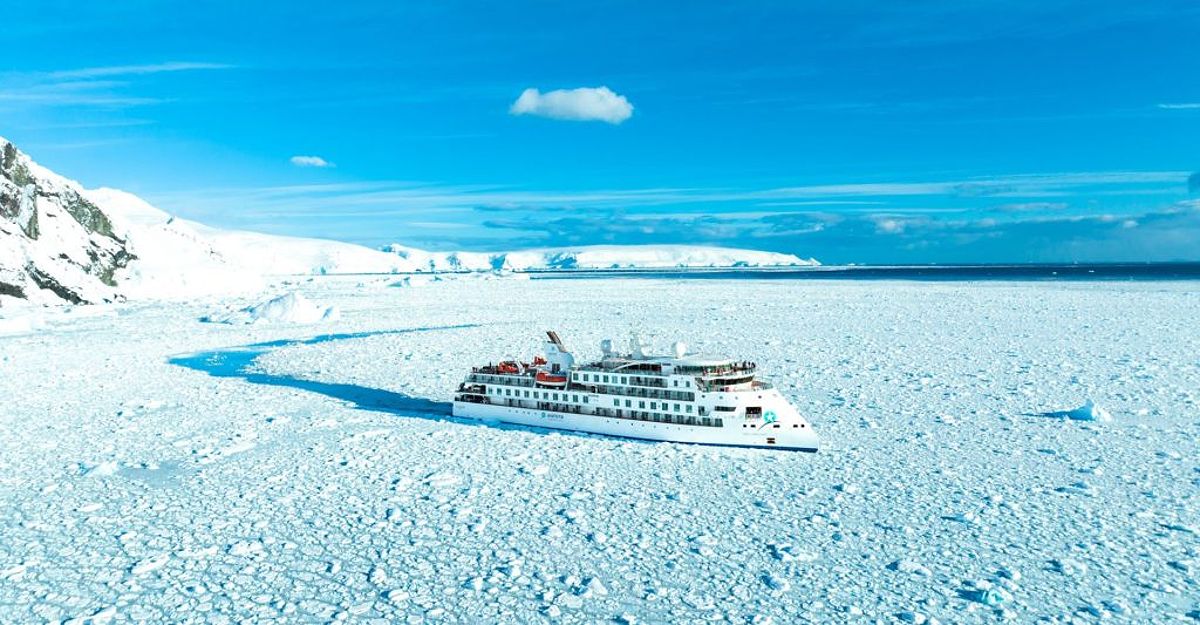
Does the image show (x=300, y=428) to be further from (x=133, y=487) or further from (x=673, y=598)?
(x=673, y=598)

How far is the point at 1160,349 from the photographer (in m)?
25.3

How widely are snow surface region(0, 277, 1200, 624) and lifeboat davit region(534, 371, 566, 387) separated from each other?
127cm

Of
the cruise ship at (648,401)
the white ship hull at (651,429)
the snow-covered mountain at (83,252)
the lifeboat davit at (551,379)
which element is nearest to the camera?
the white ship hull at (651,429)

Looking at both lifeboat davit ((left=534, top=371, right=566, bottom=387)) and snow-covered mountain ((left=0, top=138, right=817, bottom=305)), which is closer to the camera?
lifeboat davit ((left=534, top=371, right=566, bottom=387))

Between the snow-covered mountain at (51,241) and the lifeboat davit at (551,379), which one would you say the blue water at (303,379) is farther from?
the snow-covered mountain at (51,241)

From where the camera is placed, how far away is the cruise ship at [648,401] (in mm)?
14352

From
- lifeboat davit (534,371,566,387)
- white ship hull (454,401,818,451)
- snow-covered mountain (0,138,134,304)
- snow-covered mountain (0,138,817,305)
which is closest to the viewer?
white ship hull (454,401,818,451)

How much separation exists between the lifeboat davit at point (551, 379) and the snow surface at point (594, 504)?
50.1 inches

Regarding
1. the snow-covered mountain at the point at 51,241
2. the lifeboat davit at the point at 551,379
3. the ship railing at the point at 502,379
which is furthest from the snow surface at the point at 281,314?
the lifeboat davit at the point at 551,379

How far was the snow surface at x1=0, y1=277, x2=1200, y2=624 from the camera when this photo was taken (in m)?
8.47

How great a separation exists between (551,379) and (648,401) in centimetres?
255

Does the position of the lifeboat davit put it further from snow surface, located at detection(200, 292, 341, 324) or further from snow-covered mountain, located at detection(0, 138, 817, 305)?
snow-covered mountain, located at detection(0, 138, 817, 305)

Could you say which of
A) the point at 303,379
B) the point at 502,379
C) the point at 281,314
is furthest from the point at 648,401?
the point at 281,314

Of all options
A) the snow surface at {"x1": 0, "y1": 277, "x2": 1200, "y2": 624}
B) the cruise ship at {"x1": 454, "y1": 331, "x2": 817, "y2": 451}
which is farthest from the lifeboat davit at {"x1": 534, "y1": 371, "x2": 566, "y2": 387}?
the snow surface at {"x1": 0, "y1": 277, "x2": 1200, "y2": 624}
